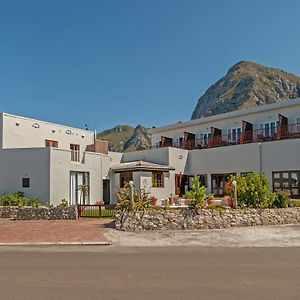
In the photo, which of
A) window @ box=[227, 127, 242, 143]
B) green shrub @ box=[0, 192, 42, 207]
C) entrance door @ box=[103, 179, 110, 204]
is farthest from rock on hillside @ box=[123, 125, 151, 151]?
green shrub @ box=[0, 192, 42, 207]

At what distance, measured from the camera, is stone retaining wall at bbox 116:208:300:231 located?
61.6ft

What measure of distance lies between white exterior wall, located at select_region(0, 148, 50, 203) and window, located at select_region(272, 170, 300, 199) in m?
16.2

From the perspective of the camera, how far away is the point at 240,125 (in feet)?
115

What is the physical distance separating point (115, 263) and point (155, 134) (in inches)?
1302

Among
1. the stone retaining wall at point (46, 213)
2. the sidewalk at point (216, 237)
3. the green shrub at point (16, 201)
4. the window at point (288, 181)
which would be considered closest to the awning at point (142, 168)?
the green shrub at point (16, 201)

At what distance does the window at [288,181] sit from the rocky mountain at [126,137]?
88.6 metres

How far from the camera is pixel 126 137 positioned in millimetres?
150625

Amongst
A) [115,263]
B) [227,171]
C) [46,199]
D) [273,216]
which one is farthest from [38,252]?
[227,171]

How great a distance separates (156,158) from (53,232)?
56.1 ft

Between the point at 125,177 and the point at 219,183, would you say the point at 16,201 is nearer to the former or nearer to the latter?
the point at 125,177

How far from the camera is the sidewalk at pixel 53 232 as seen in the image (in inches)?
608

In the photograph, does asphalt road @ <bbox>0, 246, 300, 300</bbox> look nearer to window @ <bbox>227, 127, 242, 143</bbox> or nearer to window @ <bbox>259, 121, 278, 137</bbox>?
window @ <bbox>259, 121, 278, 137</bbox>

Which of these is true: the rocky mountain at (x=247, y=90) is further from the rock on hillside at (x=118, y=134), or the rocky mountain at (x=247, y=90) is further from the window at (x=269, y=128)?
the window at (x=269, y=128)

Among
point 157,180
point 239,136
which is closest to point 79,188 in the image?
point 157,180
